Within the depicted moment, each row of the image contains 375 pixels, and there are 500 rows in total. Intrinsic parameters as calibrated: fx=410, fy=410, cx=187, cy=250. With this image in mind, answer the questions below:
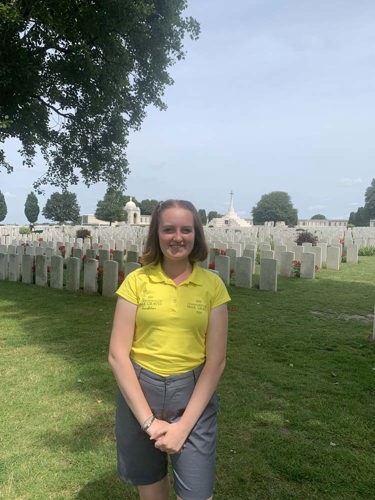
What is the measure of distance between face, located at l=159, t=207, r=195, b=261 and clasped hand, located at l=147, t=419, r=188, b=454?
754mm

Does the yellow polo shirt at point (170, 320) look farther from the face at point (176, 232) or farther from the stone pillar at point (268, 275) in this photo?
the stone pillar at point (268, 275)

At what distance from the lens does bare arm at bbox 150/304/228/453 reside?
1.75 metres

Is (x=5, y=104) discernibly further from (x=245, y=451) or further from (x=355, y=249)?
(x=355, y=249)

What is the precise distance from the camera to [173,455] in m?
1.85

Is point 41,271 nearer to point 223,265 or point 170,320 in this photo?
point 223,265

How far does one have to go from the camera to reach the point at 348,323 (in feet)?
22.0

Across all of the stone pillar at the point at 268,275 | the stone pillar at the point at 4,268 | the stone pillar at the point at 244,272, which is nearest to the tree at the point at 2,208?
the stone pillar at the point at 4,268

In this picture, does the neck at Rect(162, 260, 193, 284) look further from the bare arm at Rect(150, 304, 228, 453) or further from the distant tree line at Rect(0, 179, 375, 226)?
the distant tree line at Rect(0, 179, 375, 226)

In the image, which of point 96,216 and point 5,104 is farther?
point 96,216

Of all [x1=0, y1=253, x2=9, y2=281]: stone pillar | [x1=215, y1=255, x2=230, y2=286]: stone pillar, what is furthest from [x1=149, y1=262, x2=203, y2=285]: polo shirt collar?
[x1=0, y1=253, x2=9, y2=281]: stone pillar

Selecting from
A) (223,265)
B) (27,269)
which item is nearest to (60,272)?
(27,269)

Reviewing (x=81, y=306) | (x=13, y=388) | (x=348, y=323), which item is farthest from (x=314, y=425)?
(x=81, y=306)

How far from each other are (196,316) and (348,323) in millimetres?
5533

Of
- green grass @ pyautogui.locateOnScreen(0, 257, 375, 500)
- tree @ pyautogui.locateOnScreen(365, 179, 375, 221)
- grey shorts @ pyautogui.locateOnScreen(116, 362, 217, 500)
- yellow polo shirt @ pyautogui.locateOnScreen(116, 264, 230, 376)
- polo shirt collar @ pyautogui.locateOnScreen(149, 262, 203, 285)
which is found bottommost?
green grass @ pyautogui.locateOnScreen(0, 257, 375, 500)
